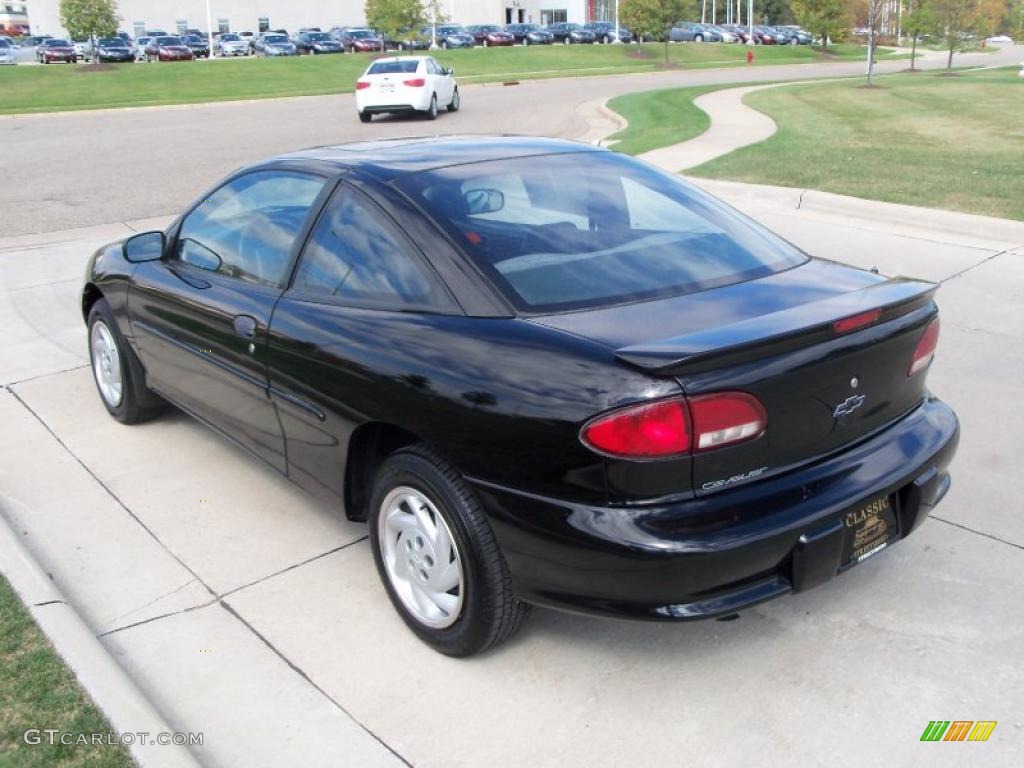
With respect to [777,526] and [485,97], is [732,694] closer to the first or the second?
[777,526]

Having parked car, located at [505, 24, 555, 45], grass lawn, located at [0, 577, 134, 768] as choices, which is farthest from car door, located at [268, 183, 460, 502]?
parked car, located at [505, 24, 555, 45]

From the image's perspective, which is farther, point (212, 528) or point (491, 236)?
point (212, 528)

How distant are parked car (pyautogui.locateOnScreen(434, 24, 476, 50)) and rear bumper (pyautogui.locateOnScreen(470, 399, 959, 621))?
218 feet

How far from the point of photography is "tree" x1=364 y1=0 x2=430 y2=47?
50.9m

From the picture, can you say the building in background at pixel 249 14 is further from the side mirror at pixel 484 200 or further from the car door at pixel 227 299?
the side mirror at pixel 484 200

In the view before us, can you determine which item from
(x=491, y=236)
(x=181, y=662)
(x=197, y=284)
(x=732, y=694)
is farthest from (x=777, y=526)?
(x=197, y=284)

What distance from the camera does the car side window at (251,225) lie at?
397 cm

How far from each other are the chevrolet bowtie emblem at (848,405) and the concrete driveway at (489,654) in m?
0.78

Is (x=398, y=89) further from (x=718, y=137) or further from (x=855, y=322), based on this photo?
(x=855, y=322)

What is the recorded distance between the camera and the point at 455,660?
131 inches

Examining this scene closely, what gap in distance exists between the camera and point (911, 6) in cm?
3534

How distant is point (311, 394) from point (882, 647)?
207cm

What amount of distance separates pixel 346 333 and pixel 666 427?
49.4 inches

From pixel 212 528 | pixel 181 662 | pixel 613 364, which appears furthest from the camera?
pixel 212 528
